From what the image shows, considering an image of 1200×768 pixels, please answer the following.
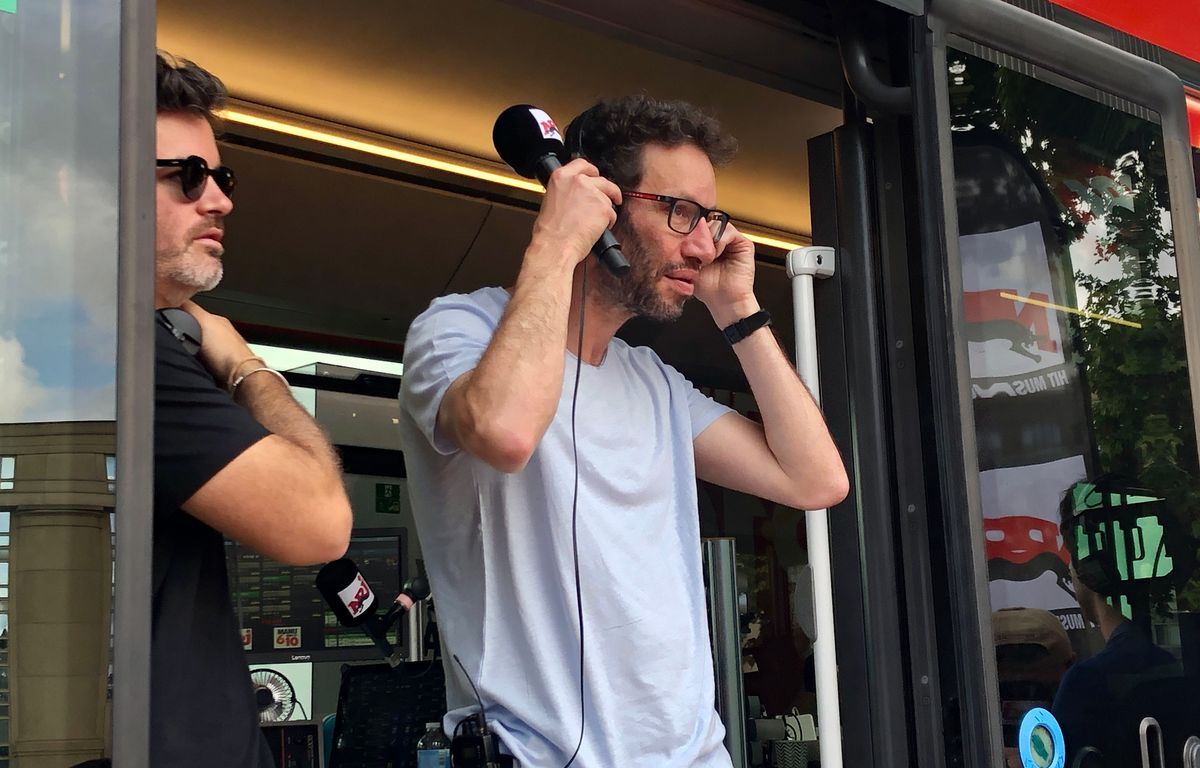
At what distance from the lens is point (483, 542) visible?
6.51 feet

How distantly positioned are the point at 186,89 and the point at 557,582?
0.85 meters

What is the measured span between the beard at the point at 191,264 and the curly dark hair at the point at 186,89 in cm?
17

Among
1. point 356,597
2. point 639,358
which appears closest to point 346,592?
point 356,597

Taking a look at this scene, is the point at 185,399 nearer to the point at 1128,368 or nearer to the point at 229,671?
the point at 229,671

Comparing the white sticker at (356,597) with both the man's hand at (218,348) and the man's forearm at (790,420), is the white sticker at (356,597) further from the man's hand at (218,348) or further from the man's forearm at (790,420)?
the man's hand at (218,348)

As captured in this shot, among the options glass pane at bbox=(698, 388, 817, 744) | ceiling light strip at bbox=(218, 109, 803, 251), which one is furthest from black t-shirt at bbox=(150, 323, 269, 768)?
glass pane at bbox=(698, 388, 817, 744)

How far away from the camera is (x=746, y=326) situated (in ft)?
8.10

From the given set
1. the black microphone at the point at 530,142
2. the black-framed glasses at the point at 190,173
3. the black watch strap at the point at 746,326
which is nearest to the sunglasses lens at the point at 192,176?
the black-framed glasses at the point at 190,173

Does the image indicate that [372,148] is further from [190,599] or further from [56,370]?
[56,370]

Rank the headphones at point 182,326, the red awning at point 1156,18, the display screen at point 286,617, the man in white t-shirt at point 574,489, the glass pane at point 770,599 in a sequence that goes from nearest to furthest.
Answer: the headphones at point 182,326 < the man in white t-shirt at point 574,489 < the red awning at point 1156,18 < the display screen at point 286,617 < the glass pane at point 770,599

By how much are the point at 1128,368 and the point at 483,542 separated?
4.09 feet

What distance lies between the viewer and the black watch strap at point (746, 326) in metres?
2.46

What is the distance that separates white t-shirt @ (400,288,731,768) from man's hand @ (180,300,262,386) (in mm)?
342

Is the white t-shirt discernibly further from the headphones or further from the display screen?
the display screen
